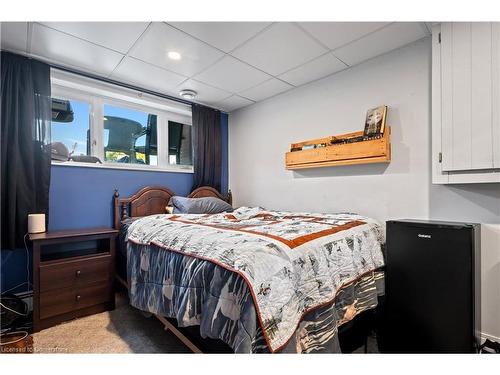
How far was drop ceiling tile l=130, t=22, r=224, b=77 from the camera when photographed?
1.87 m

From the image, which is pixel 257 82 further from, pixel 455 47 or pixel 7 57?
pixel 7 57

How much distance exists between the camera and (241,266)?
1038 millimetres

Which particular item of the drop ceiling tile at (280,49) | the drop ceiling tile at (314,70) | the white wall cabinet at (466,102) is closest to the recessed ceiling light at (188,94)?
the drop ceiling tile at (280,49)

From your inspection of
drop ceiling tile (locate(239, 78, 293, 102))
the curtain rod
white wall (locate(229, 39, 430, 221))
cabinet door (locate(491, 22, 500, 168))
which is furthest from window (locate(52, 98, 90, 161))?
cabinet door (locate(491, 22, 500, 168))

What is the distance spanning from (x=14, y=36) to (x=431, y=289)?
A: 133 inches

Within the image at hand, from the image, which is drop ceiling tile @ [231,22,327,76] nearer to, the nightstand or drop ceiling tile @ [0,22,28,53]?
drop ceiling tile @ [0,22,28,53]

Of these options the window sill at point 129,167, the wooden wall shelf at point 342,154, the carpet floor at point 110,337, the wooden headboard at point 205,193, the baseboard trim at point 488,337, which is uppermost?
the wooden wall shelf at point 342,154

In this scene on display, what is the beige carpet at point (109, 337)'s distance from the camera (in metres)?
1.61

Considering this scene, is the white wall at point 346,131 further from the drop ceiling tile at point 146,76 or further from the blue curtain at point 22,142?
the blue curtain at point 22,142

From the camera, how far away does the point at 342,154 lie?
2346 millimetres

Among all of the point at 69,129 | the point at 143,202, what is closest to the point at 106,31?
the point at 69,129

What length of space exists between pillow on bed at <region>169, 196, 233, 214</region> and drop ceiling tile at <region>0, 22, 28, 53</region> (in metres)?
1.83

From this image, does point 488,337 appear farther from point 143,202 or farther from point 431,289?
point 143,202

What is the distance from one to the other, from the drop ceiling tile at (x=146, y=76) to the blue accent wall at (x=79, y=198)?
0.98m
